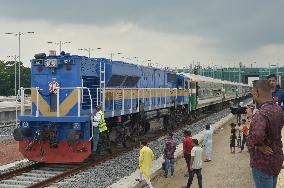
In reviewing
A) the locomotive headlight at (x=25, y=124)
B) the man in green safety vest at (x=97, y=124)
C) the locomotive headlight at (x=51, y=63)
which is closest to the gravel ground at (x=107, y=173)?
the man in green safety vest at (x=97, y=124)

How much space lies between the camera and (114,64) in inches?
718

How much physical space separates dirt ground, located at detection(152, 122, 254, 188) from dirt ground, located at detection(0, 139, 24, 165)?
6.27 metres

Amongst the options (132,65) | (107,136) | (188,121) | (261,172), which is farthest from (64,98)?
(188,121)

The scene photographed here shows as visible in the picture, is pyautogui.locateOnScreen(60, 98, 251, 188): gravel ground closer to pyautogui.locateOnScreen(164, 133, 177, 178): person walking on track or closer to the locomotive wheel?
pyautogui.locateOnScreen(164, 133, 177, 178): person walking on track

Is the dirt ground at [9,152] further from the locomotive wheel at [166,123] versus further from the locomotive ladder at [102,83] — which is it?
the locomotive wheel at [166,123]

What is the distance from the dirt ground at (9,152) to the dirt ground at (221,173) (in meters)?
6.27

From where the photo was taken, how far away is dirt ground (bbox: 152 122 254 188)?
13.3 metres

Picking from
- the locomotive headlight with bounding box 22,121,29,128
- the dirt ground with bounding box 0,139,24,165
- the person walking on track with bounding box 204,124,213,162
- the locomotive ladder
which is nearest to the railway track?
the locomotive headlight with bounding box 22,121,29,128

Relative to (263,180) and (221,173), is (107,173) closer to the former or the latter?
(221,173)

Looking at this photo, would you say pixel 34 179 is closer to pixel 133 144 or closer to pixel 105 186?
pixel 105 186

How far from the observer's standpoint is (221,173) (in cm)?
1502

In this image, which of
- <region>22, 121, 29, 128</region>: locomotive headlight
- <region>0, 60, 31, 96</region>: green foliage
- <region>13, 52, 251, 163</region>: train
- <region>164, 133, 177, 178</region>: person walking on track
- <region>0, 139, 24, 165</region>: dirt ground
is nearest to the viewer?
<region>164, 133, 177, 178</region>: person walking on track

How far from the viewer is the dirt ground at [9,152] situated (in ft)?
57.4

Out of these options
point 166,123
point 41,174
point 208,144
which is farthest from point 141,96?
point 41,174
